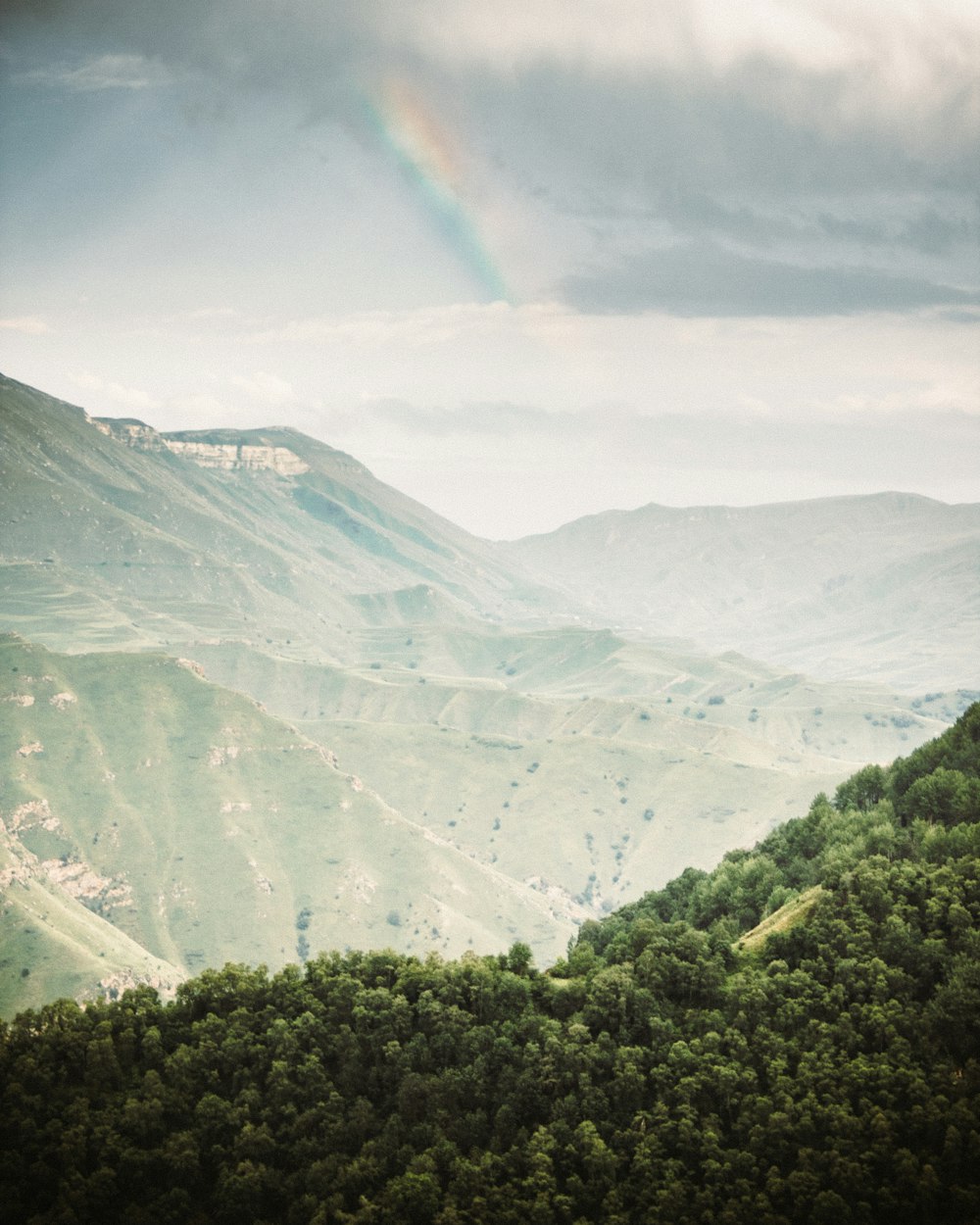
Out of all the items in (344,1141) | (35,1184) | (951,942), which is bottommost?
(35,1184)

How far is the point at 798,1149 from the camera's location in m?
120

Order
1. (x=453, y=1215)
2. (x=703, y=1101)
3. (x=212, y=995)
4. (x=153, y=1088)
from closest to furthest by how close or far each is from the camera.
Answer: (x=453, y=1215)
(x=703, y=1101)
(x=153, y=1088)
(x=212, y=995)

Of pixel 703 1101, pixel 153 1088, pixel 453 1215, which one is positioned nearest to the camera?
pixel 453 1215

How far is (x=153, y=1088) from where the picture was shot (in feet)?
468

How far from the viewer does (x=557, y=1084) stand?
138375mm

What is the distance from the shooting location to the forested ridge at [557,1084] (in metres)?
120

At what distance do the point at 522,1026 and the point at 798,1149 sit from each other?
40.0 meters

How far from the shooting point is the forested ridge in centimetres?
12019

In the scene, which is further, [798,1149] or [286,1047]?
[286,1047]

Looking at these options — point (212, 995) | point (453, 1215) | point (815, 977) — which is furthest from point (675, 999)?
point (212, 995)

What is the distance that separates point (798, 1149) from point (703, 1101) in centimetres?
1455

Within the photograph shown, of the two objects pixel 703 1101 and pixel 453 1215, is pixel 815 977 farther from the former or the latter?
pixel 453 1215

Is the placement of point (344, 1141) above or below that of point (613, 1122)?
below

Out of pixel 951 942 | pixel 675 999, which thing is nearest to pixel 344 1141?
pixel 675 999
